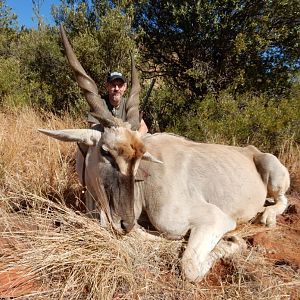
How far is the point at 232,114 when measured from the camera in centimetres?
712

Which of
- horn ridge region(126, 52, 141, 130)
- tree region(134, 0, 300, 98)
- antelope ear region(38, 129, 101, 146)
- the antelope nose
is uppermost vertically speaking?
tree region(134, 0, 300, 98)

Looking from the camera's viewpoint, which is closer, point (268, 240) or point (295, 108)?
point (268, 240)

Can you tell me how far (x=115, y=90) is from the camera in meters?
5.53

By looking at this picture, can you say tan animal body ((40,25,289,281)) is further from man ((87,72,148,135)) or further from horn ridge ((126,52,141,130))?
man ((87,72,148,135))

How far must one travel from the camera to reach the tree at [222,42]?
769 centimetres

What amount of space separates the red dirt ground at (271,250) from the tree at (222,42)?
3798 millimetres

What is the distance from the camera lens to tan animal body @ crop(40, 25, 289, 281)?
3.50 meters

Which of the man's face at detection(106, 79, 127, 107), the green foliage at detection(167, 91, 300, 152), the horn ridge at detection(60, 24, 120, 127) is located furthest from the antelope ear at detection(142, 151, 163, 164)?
the green foliage at detection(167, 91, 300, 152)

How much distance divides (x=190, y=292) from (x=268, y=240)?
1.42m

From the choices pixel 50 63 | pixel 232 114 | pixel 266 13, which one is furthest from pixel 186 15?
pixel 50 63

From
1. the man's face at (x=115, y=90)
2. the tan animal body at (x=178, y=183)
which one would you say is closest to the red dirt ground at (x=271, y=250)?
the tan animal body at (x=178, y=183)

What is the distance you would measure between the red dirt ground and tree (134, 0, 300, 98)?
12.5 feet

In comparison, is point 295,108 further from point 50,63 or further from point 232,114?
point 50,63

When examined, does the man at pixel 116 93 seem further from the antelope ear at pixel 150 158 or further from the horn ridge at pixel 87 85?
the antelope ear at pixel 150 158
